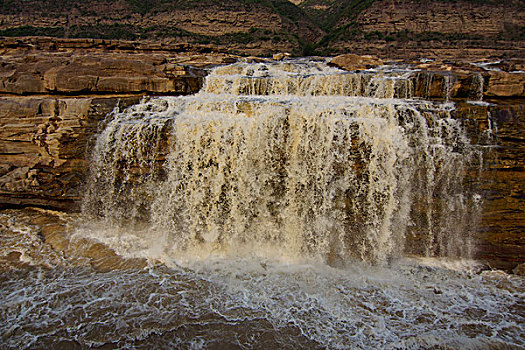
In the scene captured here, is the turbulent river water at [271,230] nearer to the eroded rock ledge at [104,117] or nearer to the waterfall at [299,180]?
the waterfall at [299,180]

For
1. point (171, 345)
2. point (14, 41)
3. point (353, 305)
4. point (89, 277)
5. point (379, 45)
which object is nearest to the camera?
point (171, 345)

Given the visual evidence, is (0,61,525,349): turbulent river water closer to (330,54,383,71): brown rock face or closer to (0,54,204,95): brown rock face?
(0,54,204,95): brown rock face

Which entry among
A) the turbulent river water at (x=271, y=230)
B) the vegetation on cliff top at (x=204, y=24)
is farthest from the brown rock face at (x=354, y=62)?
the vegetation on cliff top at (x=204, y=24)

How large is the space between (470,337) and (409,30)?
26.9 m

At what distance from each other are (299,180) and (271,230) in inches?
43.6

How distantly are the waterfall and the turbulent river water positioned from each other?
1.0 inches

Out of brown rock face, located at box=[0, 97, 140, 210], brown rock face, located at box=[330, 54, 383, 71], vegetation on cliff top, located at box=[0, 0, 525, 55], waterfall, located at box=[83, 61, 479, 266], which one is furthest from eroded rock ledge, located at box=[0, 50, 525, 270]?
vegetation on cliff top, located at box=[0, 0, 525, 55]

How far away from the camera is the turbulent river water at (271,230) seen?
4.70 meters

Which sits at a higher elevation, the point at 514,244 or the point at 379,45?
the point at 379,45

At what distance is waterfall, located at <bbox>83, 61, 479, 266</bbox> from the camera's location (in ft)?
19.8

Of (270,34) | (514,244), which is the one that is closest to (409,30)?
(270,34)

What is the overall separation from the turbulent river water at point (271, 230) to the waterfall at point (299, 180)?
26mm

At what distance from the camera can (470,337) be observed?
4.34 metres

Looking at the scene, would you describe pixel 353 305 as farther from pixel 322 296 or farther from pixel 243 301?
pixel 243 301
